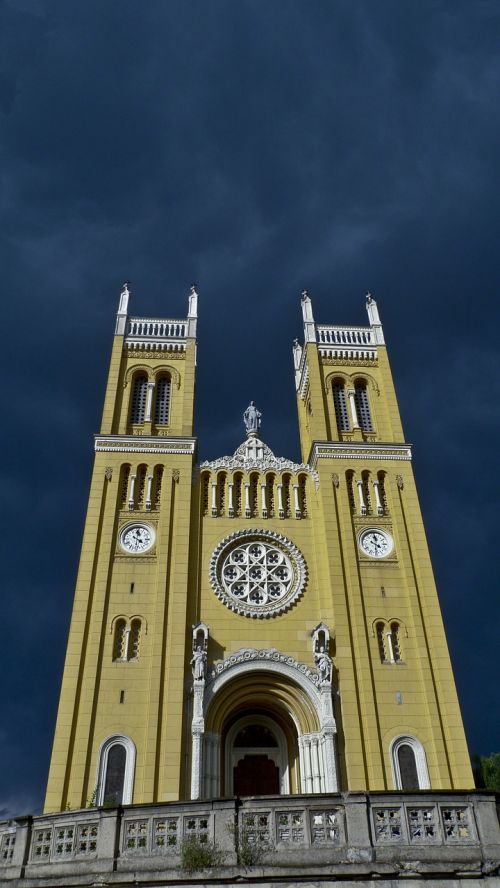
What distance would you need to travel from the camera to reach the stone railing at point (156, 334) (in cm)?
3720

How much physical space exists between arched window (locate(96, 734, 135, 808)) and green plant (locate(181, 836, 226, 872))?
13.2 meters

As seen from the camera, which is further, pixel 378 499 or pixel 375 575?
pixel 378 499

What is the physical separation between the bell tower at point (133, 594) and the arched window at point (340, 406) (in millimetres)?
7596

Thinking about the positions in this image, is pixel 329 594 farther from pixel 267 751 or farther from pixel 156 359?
pixel 156 359

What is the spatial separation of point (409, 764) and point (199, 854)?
1617 centimetres

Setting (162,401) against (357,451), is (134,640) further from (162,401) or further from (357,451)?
(357,451)

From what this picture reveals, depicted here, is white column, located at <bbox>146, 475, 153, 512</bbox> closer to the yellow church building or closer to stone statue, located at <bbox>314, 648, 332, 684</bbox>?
the yellow church building

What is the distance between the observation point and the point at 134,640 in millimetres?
27891

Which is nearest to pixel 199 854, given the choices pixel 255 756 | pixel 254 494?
pixel 255 756

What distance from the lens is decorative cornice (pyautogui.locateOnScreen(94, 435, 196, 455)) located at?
32656mm

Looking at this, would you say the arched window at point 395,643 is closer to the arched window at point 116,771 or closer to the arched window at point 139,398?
the arched window at point 116,771

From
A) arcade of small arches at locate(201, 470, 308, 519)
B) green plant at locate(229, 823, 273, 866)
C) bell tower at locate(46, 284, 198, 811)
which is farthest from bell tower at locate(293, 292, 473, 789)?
green plant at locate(229, 823, 273, 866)

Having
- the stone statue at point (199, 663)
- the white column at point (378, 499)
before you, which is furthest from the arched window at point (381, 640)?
the stone statue at point (199, 663)

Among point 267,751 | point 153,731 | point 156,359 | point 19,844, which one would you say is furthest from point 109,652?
point 156,359
